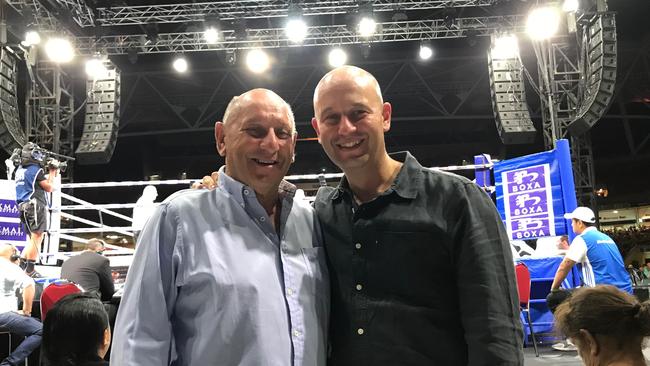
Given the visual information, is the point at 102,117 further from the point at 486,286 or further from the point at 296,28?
the point at 486,286

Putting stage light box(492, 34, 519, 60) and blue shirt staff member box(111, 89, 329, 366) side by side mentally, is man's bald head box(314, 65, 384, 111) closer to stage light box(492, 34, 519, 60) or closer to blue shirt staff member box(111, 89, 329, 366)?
blue shirt staff member box(111, 89, 329, 366)

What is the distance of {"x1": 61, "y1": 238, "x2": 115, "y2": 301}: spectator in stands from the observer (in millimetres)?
4176

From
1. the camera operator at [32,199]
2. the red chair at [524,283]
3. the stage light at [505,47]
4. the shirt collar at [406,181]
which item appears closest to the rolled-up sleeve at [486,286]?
the shirt collar at [406,181]

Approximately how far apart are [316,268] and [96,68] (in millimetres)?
9745

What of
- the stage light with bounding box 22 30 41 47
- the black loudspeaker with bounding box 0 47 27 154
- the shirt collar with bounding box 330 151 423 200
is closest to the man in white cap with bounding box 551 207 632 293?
the shirt collar with bounding box 330 151 423 200

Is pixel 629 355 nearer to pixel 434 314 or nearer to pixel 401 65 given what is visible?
pixel 434 314

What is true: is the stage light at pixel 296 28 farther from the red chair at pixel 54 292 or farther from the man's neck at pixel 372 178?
the man's neck at pixel 372 178

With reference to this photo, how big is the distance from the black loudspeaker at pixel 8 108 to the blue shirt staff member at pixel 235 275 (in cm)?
862

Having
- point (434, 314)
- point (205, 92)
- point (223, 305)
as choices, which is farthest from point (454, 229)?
point (205, 92)

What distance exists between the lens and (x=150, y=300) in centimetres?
120

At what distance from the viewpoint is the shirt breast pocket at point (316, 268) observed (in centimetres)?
135

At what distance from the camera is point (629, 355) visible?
5.53 ft

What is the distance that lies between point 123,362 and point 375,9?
29.7ft

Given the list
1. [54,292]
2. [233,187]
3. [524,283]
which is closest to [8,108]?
[54,292]
